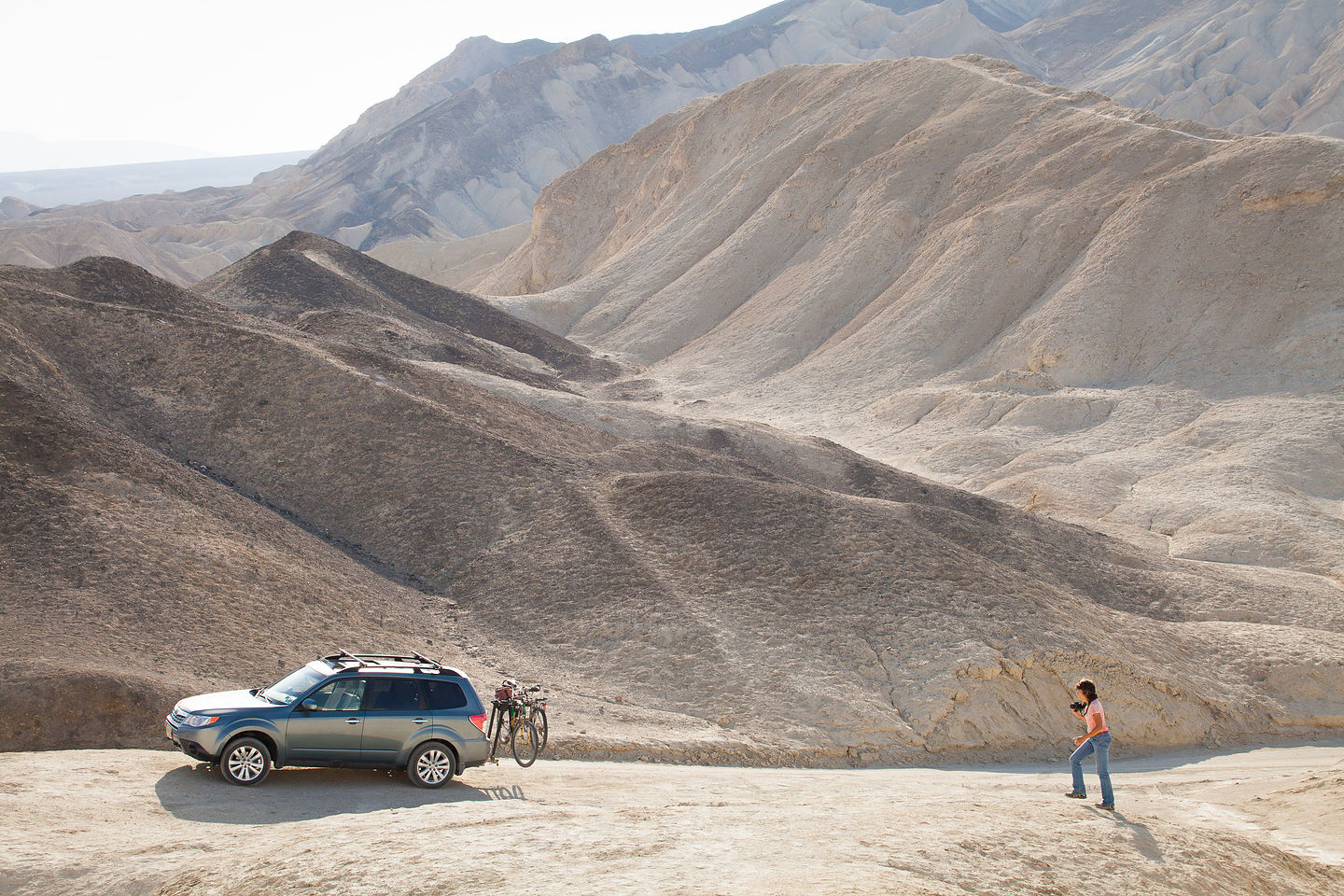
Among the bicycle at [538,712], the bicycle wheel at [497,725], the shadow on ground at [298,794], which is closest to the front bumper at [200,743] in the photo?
the shadow on ground at [298,794]

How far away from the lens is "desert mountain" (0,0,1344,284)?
99.9 metres

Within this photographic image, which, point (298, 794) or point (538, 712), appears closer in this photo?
point (298, 794)

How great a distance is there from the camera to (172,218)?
129 meters

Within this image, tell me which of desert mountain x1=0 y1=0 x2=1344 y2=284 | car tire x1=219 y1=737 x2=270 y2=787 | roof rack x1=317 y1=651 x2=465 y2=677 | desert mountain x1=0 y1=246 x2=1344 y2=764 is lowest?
car tire x1=219 y1=737 x2=270 y2=787

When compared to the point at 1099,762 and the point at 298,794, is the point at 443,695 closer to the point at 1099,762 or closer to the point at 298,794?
the point at 298,794

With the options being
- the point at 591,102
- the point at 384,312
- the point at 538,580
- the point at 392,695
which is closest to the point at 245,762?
the point at 392,695

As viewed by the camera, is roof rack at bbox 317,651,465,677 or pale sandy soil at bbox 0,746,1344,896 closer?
pale sandy soil at bbox 0,746,1344,896

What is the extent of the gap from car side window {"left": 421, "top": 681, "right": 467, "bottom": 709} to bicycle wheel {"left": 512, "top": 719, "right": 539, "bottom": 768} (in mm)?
1594

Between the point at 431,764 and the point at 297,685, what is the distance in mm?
1541

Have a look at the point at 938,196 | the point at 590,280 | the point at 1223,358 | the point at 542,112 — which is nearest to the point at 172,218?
the point at 542,112

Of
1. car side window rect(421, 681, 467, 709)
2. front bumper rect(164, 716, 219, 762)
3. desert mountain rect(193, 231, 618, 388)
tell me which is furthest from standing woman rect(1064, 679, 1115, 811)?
desert mountain rect(193, 231, 618, 388)

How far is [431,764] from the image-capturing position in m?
9.84

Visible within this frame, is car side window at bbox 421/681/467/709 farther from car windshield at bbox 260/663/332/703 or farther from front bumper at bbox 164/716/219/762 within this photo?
front bumper at bbox 164/716/219/762

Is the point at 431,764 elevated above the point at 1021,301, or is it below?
below
